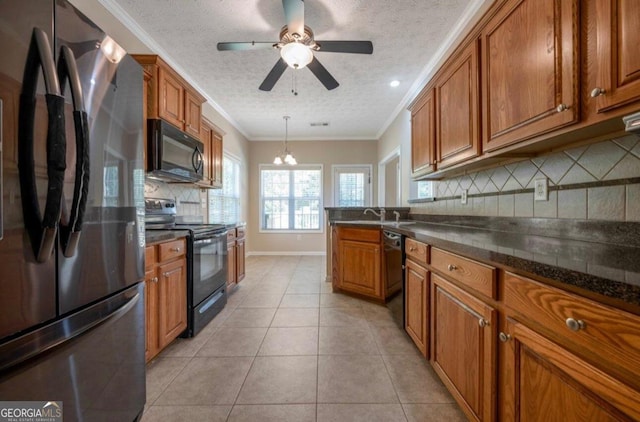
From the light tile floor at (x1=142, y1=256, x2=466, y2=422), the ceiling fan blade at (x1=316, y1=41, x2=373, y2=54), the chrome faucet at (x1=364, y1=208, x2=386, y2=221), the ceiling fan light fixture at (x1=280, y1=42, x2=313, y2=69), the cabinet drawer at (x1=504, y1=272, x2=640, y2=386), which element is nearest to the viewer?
the cabinet drawer at (x1=504, y1=272, x2=640, y2=386)

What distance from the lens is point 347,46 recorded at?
210cm

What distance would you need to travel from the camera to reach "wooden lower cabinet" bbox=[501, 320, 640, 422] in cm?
57

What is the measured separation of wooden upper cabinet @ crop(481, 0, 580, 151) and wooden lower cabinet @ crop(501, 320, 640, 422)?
0.87m

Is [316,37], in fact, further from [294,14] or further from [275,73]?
[294,14]

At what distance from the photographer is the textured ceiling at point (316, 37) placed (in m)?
2.08

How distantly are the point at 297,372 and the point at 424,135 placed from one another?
220 centimetres

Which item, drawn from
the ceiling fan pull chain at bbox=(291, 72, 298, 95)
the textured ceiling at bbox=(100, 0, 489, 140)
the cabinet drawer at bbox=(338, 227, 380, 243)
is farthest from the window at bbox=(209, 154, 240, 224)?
the cabinet drawer at bbox=(338, 227, 380, 243)

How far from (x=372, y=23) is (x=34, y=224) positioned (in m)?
2.59

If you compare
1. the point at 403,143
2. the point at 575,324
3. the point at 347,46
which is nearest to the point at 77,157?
the point at 575,324

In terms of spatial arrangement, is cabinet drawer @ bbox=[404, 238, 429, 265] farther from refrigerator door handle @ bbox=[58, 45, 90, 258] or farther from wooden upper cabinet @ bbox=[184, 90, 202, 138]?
wooden upper cabinet @ bbox=[184, 90, 202, 138]

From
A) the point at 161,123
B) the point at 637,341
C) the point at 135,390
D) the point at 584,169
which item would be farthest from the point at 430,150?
the point at 135,390

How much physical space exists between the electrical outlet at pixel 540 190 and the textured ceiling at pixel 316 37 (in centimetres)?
151

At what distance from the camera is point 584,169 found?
1253 millimetres

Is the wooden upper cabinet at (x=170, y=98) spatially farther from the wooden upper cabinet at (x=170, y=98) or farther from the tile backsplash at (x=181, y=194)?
the tile backsplash at (x=181, y=194)
